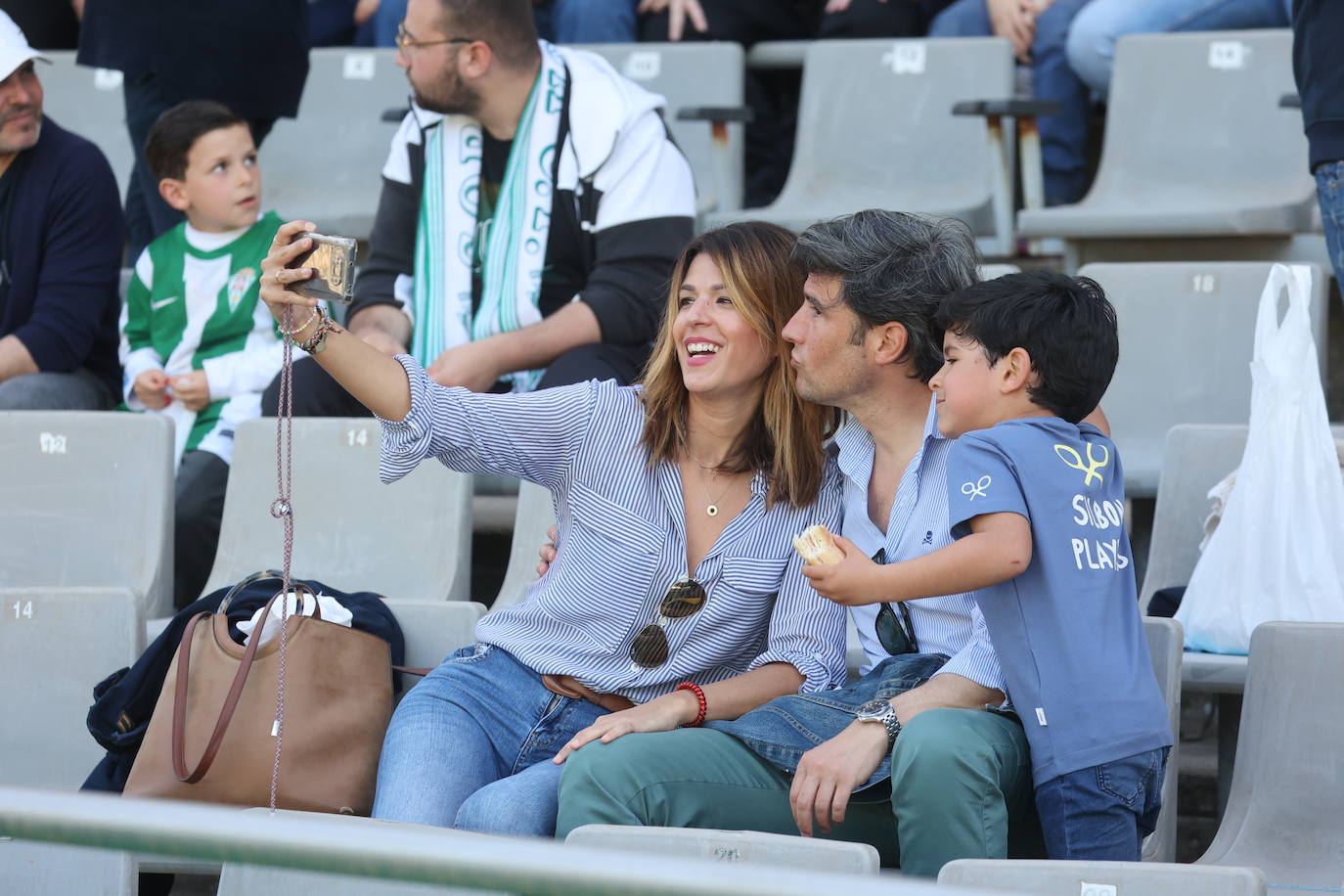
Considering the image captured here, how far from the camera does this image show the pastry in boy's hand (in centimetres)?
187

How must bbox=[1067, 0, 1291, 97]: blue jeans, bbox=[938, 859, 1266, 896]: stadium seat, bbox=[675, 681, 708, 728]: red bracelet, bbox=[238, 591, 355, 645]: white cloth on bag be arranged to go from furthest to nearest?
bbox=[1067, 0, 1291, 97]: blue jeans → bbox=[238, 591, 355, 645]: white cloth on bag → bbox=[675, 681, 708, 728]: red bracelet → bbox=[938, 859, 1266, 896]: stadium seat

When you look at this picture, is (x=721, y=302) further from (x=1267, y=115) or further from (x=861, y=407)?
(x=1267, y=115)

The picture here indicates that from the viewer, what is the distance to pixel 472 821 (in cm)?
203

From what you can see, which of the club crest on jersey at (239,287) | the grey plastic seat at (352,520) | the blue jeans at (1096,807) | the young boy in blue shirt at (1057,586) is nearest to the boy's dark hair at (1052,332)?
the young boy in blue shirt at (1057,586)

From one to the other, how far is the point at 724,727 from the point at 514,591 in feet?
3.40

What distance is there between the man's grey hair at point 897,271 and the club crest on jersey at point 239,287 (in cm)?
184

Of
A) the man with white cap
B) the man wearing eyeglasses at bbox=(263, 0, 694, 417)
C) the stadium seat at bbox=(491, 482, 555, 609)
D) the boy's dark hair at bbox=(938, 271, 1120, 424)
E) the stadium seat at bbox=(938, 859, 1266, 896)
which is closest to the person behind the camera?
the stadium seat at bbox=(938, 859, 1266, 896)

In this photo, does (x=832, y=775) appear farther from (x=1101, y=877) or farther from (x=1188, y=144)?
(x=1188, y=144)

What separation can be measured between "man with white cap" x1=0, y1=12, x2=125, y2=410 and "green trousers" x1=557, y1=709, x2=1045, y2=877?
2.22 meters

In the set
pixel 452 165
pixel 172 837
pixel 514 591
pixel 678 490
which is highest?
pixel 452 165

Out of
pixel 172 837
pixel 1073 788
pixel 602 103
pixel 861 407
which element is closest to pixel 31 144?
pixel 602 103

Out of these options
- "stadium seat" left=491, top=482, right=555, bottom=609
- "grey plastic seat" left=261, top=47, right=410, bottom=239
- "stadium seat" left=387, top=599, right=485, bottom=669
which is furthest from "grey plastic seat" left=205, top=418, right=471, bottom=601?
"grey plastic seat" left=261, top=47, right=410, bottom=239

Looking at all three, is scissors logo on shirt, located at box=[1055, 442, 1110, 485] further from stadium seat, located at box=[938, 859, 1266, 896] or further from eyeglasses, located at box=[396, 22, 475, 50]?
eyeglasses, located at box=[396, 22, 475, 50]

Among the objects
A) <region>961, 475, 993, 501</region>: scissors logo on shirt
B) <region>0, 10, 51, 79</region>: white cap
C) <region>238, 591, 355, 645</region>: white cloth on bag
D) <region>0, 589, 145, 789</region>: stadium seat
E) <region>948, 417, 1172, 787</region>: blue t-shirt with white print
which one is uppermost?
<region>0, 10, 51, 79</region>: white cap
